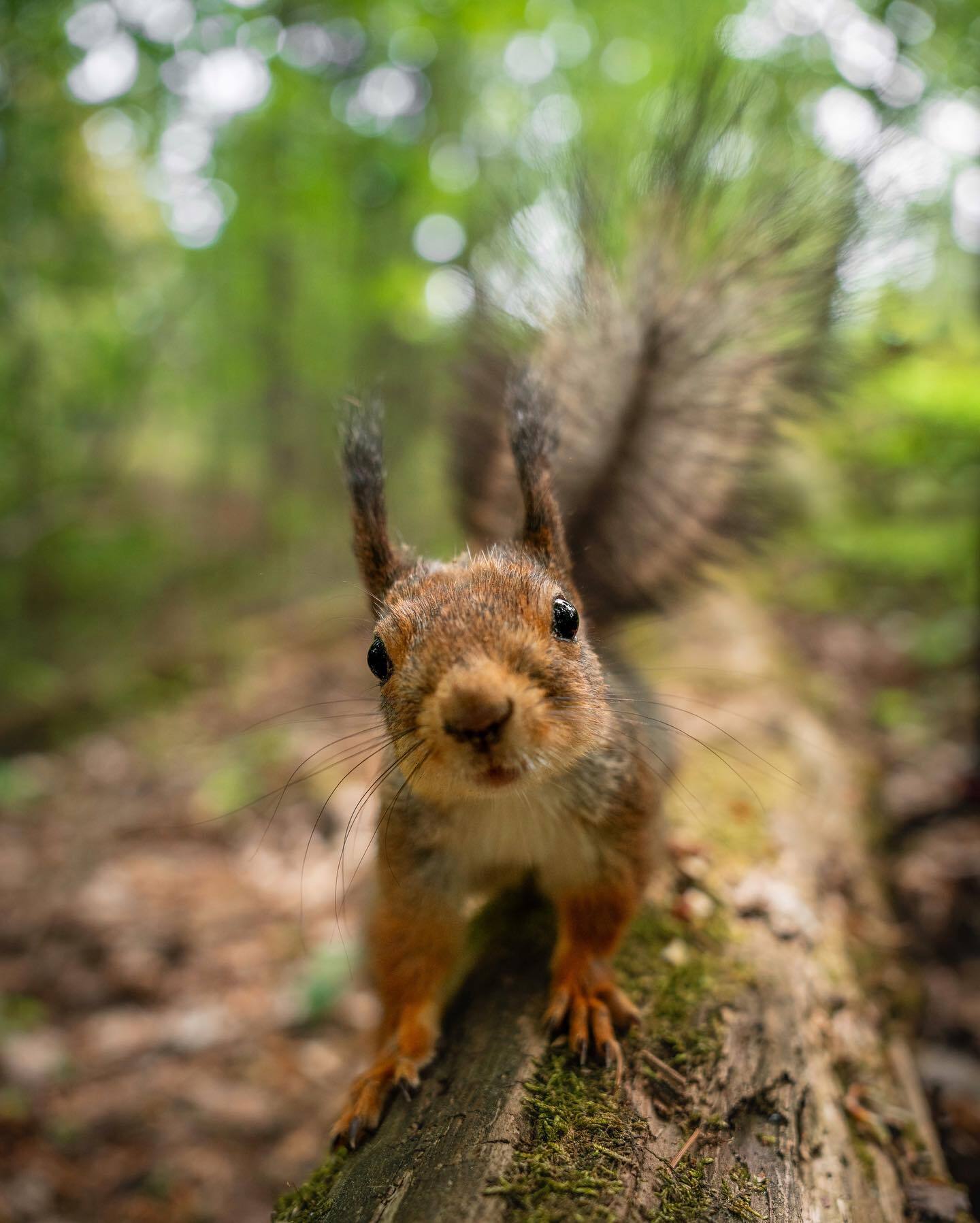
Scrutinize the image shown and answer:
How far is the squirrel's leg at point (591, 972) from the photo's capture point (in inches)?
71.8

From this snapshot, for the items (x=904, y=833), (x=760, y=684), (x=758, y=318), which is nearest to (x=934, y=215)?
(x=758, y=318)

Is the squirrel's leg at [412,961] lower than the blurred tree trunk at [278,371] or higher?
lower

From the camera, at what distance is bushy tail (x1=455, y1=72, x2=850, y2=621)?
266cm

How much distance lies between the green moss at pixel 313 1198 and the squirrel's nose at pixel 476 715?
98 centimetres

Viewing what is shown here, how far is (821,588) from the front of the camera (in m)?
7.23

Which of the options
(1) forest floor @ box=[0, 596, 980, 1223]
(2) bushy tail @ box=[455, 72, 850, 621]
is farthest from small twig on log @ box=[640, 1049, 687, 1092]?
(2) bushy tail @ box=[455, 72, 850, 621]

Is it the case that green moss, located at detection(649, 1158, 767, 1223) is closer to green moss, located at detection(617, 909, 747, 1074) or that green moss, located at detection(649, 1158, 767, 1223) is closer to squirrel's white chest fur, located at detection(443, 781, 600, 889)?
green moss, located at detection(617, 909, 747, 1074)

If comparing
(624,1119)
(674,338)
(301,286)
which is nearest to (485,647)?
(624,1119)

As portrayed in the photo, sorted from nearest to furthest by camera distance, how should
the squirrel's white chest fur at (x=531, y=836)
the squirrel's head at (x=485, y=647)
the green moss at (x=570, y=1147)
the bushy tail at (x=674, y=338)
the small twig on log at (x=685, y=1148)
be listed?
the green moss at (x=570, y=1147)
the small twig on log at (x=685, y=1148)
the squirrel's head at (x=485, y=647)
the squirrel's white chest fur at (x=531, y=836)
the bushy tail at (x=674, y=338)

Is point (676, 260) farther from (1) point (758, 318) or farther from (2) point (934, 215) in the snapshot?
(2) point (934, 215)

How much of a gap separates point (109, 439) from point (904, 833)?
34.0 ft

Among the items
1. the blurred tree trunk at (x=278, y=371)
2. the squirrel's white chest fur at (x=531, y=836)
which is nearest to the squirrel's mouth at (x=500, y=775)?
the squirrel's white chest fur at (x=531, y=836)

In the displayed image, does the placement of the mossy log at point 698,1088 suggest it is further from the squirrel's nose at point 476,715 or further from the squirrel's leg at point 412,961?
the squirrel's nose at point 476,715

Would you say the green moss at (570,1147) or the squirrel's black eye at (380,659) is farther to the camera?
the squirrel's black eye at (380,659)
